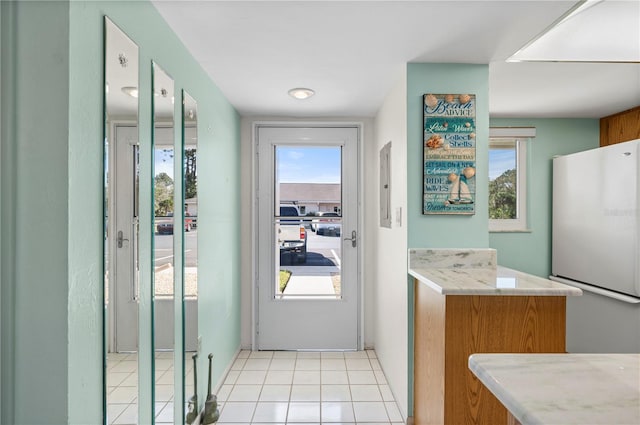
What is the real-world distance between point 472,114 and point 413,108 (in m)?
0.36

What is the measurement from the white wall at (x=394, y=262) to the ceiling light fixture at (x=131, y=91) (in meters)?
1.50

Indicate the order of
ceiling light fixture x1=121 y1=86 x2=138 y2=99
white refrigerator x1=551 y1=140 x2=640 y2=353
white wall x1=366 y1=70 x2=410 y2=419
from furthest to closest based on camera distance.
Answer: white refrigerator x1=551 y1=140 x2=640 y2=353 < white wall x1=366 y1=70 x2=410 y2=419 < ceiling light fixture x1=121 y1=86 x2=138 y2=99

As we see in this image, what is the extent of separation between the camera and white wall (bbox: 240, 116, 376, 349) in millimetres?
3553

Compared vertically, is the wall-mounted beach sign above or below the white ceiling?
below

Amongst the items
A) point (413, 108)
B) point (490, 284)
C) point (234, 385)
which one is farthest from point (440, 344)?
point (234, 385)

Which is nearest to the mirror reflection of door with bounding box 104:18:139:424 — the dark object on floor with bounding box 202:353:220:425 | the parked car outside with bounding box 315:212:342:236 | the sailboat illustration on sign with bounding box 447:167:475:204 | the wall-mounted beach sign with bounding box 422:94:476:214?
the dark object on floor with bounding box 202:353:220:425

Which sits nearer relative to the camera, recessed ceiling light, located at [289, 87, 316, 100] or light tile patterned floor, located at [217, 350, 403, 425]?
light tile patterned floor, located at [217, 350, 403, 425]

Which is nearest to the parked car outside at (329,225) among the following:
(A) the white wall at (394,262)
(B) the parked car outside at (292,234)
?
(B) the parked car outside at (292,234)

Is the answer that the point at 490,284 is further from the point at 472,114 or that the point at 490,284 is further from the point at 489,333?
the point at 472,114

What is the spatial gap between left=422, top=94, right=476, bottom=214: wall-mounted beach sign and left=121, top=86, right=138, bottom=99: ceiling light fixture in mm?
1562

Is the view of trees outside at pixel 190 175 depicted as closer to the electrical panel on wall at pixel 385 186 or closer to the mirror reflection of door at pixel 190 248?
the mirror reflection of door at pixel 190 248

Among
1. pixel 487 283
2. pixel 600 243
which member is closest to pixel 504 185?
pixel 600 243

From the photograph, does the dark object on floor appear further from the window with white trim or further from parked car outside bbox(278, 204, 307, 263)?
the window with white trim

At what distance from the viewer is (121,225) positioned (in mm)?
1312
